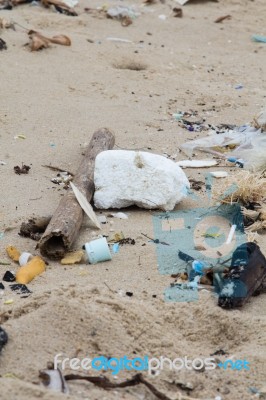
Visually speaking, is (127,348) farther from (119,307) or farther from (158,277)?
(158,277)

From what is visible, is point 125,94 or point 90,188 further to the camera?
point 125,94

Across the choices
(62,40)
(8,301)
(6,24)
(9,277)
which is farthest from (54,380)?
(6,24)

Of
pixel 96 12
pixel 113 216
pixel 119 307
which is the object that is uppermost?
pixel 119 307

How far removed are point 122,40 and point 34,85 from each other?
1523 millimetres

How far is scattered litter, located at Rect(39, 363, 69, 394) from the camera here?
2537 millimetres

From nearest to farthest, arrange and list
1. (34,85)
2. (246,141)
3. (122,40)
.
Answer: (246,141) < (34,85) < (122,40)

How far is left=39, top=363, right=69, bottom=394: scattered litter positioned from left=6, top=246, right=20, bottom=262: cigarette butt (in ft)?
3.52

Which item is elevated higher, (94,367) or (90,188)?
(94,367)

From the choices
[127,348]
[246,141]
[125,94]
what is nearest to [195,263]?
[127,348]

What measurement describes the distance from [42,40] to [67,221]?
3.23m

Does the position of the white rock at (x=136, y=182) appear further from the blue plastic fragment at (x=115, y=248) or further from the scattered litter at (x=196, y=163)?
the scattered litter at (x=196, y=163)

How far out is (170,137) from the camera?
531 cm

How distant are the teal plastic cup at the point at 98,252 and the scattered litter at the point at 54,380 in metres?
1.04

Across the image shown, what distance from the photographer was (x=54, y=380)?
2564 millimetres
